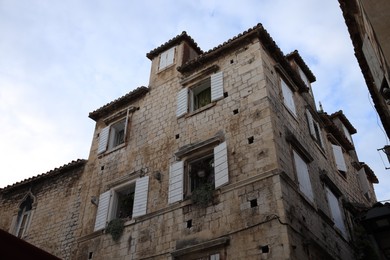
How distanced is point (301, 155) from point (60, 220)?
831 cm

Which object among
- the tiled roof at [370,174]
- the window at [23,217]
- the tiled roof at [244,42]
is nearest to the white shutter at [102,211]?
the window at [23,217]

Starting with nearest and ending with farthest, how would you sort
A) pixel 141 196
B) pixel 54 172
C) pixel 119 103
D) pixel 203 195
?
pixel 203 195 < pixel 141 196 < pixel 54 172 < pixel 119 103

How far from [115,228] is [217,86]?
5.24 meters

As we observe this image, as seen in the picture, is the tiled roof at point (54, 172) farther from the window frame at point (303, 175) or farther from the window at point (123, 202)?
the window frame at point (303, 175)

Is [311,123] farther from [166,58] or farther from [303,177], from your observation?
[166,58]

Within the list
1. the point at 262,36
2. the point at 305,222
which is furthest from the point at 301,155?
the point at 262,36

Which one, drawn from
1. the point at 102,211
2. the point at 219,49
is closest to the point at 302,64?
the point at 219,49

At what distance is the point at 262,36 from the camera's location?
12.8 metres

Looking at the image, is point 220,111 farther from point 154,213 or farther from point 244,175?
point 154,213

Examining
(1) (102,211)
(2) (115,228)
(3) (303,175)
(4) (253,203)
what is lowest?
(4) (253,203)

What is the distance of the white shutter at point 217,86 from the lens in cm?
1225

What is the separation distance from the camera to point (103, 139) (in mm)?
14750

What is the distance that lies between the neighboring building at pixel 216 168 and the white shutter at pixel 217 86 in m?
0.04

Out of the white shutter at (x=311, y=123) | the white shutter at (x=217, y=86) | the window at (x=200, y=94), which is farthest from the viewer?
the white shutter at (x=311, y=123)
